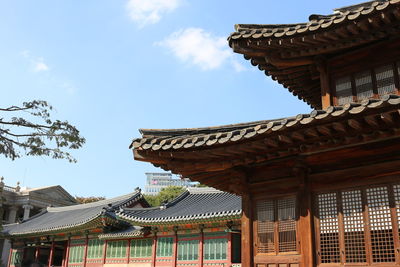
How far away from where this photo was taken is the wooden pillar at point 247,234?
807 centimetres

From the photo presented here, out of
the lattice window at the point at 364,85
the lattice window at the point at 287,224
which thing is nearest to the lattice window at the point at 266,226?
the lattice window at the point at 287,224

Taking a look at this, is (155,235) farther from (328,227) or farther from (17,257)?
(328,227)

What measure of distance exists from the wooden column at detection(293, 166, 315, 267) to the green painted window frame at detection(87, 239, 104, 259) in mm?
25869

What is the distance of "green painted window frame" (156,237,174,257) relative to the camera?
26.1 m

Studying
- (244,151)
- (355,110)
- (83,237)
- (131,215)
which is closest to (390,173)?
(355,110)

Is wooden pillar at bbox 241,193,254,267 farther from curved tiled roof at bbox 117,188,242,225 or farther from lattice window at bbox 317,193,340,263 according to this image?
curved tiled roof at bbox 117,188,242,225

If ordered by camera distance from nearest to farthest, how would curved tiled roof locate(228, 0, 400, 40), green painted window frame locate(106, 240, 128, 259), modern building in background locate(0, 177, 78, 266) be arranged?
curved tiled roof locate(228, 0, 400, 40)
green painted window frame locate(106, 240, 128, 259)
modern building in background locate(0, 177, 78, 266)

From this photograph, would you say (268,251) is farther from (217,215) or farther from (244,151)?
(217,215)

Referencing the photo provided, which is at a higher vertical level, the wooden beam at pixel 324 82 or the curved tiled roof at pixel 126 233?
the wooden beam at pixel 324 82

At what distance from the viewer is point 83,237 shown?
32938mm

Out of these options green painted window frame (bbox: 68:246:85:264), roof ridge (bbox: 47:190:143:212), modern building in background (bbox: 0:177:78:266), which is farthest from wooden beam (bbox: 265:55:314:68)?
modern building in background (bbox: 0:177:78:266)

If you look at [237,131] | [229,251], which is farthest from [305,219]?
[229,251]

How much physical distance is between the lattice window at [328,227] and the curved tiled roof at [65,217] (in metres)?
25.0

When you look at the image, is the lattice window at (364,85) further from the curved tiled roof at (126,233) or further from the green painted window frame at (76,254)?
the green painted window frame at (76,254)
